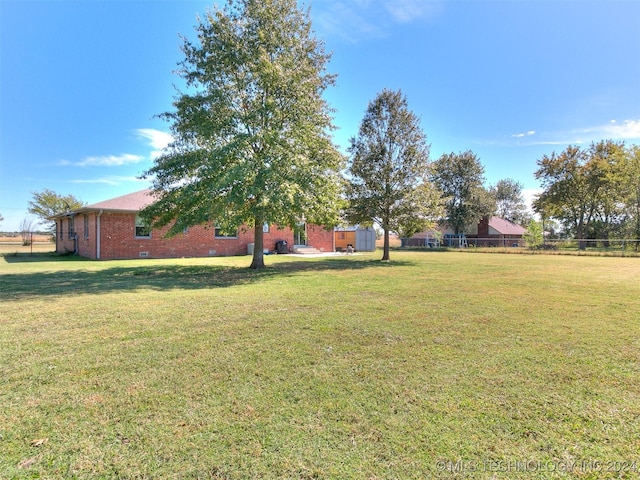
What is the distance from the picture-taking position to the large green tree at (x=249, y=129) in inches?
405

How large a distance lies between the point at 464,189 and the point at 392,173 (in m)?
27.8

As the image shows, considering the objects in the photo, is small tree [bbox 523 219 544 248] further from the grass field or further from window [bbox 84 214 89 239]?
window [bbox 84 214 89 239]

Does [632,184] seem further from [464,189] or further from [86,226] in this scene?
[86,226]

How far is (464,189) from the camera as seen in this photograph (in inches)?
1607

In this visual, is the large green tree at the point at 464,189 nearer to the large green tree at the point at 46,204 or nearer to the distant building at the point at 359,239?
the distant building at the point at 359,239

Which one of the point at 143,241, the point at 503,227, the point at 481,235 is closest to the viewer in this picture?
the point at 143,241

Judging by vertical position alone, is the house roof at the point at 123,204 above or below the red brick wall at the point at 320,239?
above

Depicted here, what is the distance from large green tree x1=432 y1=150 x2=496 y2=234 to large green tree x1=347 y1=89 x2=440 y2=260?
24999mm

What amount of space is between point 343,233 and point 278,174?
20009 millimetres

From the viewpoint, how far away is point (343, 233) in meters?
29.9

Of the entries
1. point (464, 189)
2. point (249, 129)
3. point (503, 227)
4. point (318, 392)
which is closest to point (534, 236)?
point (464, 189)

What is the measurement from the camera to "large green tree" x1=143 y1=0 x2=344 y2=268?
10297mm

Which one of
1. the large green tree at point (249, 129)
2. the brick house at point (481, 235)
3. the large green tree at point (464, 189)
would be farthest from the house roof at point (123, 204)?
the large green tree at point (464, 189)

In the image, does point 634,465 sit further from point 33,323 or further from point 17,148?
point 17,148
